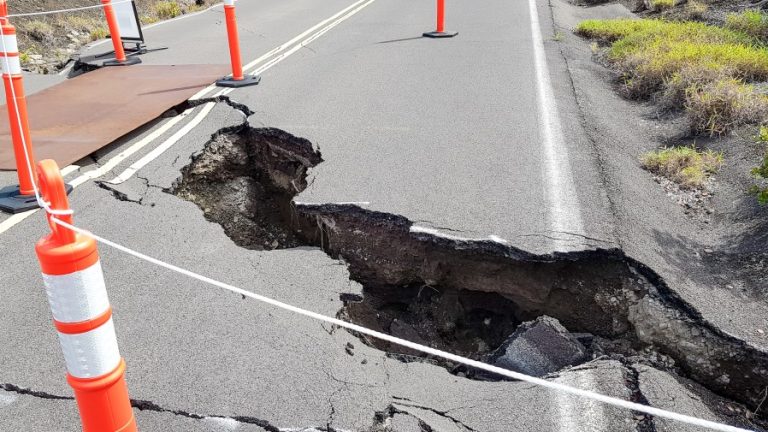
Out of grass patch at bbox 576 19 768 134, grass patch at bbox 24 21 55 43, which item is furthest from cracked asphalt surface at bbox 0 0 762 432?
grass patch at bbox 24 21 55 43

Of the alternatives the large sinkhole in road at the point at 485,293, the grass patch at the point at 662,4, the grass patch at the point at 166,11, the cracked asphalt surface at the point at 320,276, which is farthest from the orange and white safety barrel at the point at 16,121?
the grass patch at the point at 662,4

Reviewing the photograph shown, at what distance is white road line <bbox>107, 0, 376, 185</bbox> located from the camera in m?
5.34

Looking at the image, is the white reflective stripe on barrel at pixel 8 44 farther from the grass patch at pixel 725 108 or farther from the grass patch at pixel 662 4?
the grass patch at pixel 662 4

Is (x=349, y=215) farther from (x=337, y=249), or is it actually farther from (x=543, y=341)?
(x=543, y=341)

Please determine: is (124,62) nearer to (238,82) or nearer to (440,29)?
(238,82)

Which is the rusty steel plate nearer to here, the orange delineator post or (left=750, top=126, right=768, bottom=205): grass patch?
the orange delineator post

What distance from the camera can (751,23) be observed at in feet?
30.6

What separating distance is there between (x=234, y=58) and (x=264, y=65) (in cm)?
127

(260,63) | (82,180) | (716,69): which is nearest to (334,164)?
(82,180)

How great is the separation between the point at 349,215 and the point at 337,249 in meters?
0.28

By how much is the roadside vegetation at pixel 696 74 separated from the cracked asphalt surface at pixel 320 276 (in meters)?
0.94

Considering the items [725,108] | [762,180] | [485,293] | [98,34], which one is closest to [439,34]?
[725,108]

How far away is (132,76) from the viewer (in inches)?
322

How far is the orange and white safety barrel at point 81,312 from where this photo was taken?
1.95 meters
